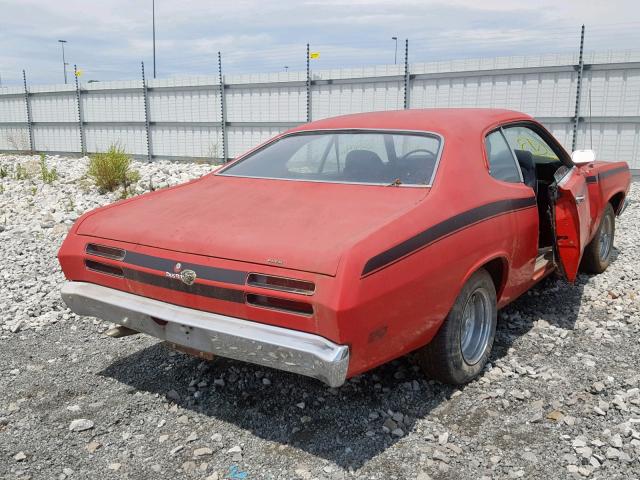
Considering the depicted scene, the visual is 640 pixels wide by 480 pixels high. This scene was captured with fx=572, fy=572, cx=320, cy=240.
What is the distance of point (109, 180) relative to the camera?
32.1 feet

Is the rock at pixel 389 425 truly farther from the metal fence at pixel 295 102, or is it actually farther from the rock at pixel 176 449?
the metal fence at pixel 295 102

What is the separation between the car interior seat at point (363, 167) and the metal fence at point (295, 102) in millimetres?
6054

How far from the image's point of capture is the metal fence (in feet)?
36.0

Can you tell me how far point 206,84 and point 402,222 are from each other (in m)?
13.4

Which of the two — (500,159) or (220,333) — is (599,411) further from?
(220,333)

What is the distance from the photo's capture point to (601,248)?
17.5 ft

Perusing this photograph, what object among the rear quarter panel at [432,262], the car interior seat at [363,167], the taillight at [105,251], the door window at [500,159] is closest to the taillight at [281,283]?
the rear quarter panel at [432,262]

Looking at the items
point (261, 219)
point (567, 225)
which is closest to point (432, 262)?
point (261, 219)

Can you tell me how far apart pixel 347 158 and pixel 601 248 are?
→ 3065 mm

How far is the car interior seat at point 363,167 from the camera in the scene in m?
3.32

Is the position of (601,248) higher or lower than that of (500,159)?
lower

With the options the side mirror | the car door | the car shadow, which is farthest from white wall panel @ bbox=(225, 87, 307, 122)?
the car shadow

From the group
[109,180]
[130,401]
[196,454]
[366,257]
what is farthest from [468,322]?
[109,180]

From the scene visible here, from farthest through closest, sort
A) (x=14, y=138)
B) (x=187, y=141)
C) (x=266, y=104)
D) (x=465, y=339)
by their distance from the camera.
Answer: (x=14, y=138)
(x=187, y=141)
(x=266, y=104)
(x=465, y=339)
